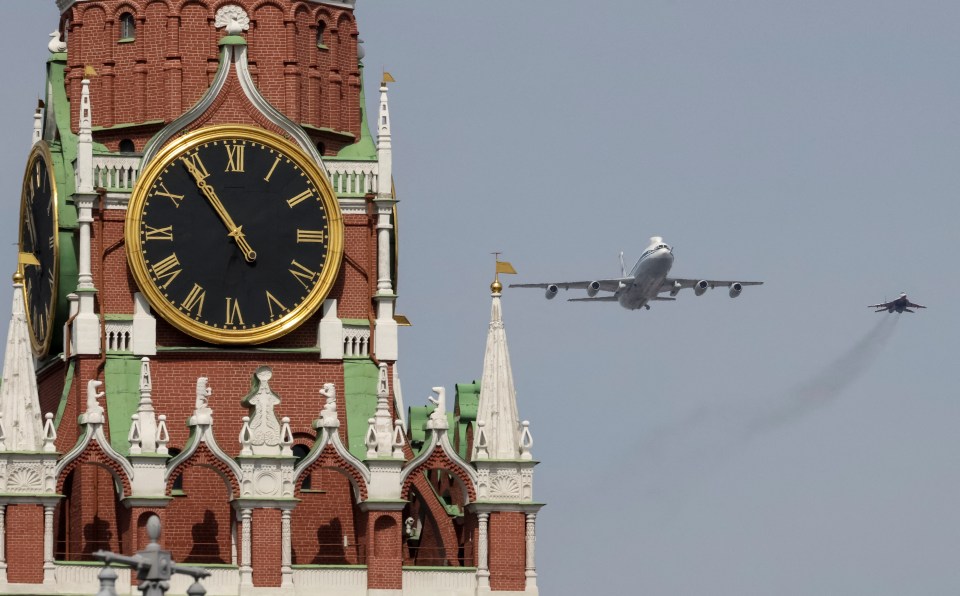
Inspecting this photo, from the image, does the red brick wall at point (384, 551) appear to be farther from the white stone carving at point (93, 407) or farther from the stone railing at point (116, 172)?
the stone railing at point (116, 172)

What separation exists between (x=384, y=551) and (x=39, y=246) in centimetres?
1177

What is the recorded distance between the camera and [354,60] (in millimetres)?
93875

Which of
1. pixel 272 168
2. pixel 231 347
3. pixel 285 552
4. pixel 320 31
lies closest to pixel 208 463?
pixel 285 552

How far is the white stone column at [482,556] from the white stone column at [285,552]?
14.4 ft

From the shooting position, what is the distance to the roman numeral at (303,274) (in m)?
90.6

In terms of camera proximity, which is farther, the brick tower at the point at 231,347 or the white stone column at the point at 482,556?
the white stone column at the point at 482,556

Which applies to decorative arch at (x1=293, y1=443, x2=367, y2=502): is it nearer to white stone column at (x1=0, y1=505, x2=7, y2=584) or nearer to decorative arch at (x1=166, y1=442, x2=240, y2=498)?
decorative arch at (x1=166, y1=442, x2=240, y2=498)

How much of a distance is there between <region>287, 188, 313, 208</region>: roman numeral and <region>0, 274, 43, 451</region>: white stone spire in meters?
7.13

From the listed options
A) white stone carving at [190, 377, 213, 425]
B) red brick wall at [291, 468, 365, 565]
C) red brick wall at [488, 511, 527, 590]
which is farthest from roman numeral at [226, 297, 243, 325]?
red brick wall at [488, 511, 527, 590]

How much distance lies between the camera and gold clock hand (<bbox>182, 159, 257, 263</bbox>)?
89.9 meters

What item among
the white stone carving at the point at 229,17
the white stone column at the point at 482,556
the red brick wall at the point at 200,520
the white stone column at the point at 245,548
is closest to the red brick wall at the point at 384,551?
the white stone column at the point at 482,556

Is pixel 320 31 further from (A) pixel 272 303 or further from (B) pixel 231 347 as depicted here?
(B) pixel 231 347

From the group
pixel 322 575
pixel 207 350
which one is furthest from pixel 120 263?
pixel 322 575

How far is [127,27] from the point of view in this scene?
9244cm
